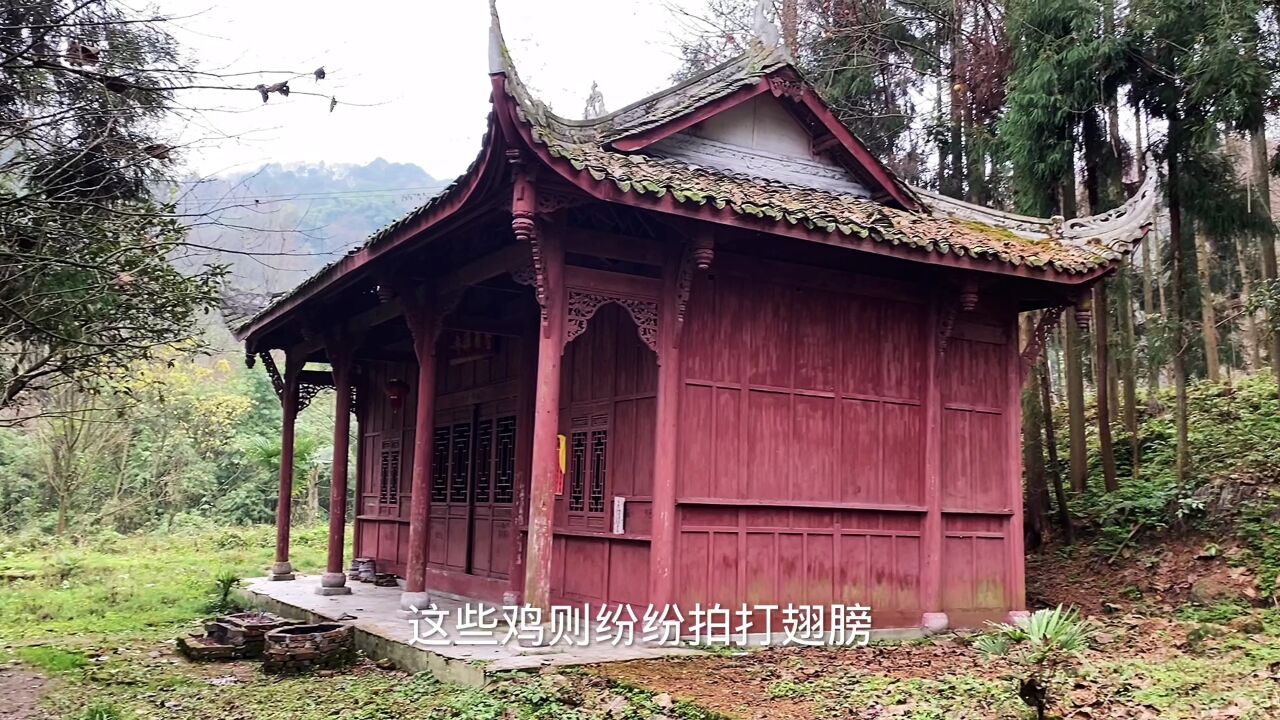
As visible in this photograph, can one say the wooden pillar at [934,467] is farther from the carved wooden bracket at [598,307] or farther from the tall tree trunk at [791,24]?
the tall tree trunk at [791,24]

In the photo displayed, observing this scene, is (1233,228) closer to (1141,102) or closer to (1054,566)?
(1141,102)

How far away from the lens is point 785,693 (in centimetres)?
642

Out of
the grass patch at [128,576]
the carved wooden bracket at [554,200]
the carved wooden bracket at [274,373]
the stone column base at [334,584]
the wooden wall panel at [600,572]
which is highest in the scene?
the carved wooden bracket at [554,200]

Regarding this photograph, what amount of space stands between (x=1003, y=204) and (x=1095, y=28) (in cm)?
448

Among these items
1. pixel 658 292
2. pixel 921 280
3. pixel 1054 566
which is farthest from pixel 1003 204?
pixel 658 292

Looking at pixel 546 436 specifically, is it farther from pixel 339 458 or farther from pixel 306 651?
pixel 339 458

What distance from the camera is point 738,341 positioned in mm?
8508

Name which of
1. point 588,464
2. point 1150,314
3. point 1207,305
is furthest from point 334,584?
point 1150,314

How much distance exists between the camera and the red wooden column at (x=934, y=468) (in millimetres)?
8977

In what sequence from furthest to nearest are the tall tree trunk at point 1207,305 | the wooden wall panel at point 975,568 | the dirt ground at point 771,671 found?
the tall tree trunk at point 1207,305
the wooden wall panel at point 975,568
the dirt ground at point 771,671

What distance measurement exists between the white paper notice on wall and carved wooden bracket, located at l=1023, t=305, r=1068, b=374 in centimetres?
409

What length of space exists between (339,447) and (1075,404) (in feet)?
29.8

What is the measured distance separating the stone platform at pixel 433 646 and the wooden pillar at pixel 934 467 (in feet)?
8.45

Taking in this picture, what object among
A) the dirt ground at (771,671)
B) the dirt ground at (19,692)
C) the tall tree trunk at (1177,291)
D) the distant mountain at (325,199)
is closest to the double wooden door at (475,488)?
the distant mountain at (325,199)
